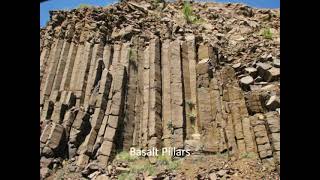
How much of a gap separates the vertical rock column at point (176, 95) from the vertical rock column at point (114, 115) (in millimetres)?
1944

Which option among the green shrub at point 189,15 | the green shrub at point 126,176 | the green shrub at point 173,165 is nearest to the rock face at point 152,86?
the green shrub at point 189,15

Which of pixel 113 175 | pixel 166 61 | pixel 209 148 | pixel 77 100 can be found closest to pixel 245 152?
pixel 209 148

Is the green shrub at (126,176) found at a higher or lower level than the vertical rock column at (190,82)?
lower

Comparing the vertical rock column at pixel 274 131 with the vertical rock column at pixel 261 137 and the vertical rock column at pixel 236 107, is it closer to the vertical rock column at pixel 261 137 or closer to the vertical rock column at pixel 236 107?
the vertical rock column at pixel 261 137

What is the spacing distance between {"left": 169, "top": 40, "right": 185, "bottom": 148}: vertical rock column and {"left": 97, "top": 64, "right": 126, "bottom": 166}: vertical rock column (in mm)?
1944

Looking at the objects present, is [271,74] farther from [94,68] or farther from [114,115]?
[94,68]

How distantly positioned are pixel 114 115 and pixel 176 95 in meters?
2.45

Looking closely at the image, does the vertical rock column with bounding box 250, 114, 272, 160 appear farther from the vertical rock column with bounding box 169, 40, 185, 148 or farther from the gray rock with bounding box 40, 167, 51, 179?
the gray rock with bounding box 40, 167, 51, 179

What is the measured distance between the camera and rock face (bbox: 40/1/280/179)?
16703 millimetres

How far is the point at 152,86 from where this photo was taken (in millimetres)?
18594

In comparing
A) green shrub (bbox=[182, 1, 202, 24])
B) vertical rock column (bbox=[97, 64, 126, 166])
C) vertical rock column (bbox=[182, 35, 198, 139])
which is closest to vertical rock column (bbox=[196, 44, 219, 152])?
vertical rock column (bbox=[182, 35, 198, 139])

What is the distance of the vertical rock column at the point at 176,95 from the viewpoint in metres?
16.9

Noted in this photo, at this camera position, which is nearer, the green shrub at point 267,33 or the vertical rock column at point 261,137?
the vertical rock column at point 261,137

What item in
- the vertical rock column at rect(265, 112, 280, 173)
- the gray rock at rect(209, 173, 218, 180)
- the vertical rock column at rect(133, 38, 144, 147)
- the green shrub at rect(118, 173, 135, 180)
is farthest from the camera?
the vertical rock column at rect(133, 38, 144, 147)
